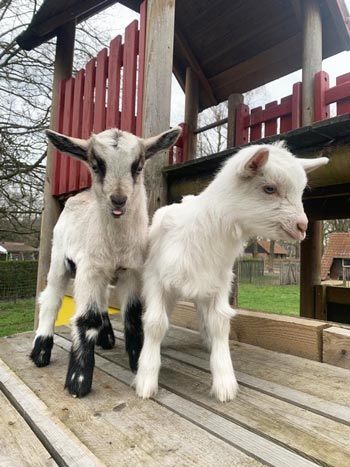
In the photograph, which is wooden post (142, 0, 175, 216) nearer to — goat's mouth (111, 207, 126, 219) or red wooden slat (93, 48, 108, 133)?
red wooden slat (93, 48, 108, 133)

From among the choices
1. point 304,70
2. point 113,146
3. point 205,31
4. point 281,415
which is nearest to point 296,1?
point 304,70

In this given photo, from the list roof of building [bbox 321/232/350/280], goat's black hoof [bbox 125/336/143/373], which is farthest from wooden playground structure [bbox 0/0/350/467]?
roof of building [bbox 321/232/350/280]

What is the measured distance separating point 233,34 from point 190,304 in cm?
Answer: 370

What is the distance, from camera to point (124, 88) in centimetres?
325

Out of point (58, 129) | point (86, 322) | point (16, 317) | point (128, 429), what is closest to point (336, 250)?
point (16, 317)

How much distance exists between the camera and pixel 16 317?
10836 millimetres

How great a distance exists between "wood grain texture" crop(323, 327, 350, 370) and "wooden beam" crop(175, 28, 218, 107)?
14.2 feet

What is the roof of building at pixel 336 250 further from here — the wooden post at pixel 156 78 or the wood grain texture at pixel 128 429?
the wood grain texture at pixel 128 429

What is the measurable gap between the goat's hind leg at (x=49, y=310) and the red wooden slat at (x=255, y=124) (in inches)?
111

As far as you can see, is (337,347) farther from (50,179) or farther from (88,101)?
(50,179)

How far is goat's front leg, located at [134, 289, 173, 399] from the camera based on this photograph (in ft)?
5.00

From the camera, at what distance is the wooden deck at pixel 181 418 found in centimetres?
107

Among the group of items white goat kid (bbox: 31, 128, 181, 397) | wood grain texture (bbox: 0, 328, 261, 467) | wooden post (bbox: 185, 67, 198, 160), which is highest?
wooden post (bbox: 185, 67, 198, 160)

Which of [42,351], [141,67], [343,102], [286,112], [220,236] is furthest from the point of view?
[286,112]
